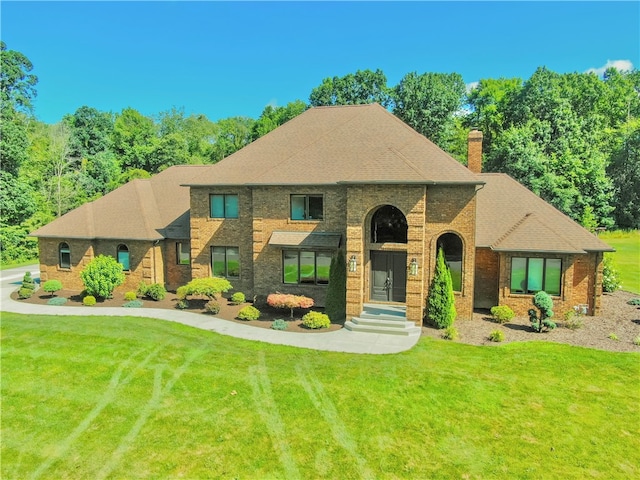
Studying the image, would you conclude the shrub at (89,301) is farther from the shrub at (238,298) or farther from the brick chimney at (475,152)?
the brick chimney at (475,152)

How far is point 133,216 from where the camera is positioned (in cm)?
2431

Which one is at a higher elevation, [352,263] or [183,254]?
[352,263]

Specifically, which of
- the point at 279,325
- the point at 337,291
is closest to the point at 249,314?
the point at 279,325

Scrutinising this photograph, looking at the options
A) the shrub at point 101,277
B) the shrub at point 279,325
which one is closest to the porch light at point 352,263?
the shrub at point 279,325

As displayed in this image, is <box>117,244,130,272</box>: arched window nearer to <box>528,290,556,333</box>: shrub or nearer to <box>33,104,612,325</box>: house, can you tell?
<box>33,104,612,325</box>: house

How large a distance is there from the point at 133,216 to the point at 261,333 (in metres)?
12.6

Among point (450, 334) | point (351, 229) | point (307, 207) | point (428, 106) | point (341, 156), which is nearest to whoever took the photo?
point (450, 334)

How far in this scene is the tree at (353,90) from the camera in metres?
47.3

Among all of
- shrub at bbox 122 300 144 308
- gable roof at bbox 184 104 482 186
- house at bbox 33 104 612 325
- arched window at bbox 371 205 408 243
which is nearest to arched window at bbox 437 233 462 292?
house at bbox 33 104 612 325

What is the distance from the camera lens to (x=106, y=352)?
14602mm

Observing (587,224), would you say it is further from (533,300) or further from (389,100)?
(389,100)

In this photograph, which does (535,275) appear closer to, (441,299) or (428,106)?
(441,299)

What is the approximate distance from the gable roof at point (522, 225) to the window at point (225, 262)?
1231cm

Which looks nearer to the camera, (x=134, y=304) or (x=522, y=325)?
(x=522, y=325)
